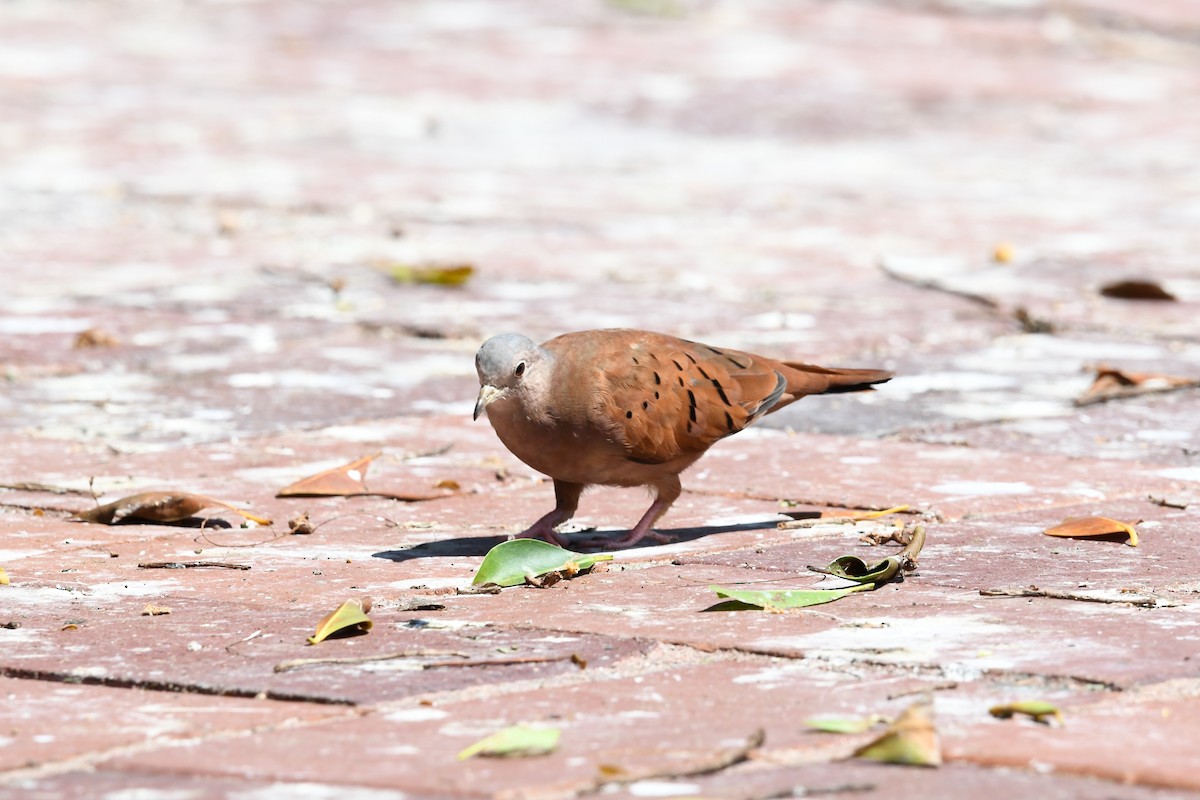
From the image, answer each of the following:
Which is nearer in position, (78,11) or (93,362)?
(93,362)

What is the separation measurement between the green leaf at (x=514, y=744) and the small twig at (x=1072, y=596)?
1.16 metres

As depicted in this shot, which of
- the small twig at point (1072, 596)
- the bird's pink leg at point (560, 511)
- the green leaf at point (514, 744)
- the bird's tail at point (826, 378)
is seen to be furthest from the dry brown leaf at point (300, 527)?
the green leaf at point (514, 744)

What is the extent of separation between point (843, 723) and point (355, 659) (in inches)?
30.2

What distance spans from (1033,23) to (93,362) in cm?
1169

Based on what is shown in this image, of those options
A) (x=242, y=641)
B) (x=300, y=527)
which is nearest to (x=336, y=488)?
(x=300, y=527)

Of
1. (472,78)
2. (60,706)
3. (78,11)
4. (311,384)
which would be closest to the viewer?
(60,706)

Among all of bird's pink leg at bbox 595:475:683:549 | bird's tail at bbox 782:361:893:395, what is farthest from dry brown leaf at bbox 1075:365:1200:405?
bird's pink leg at bbox 595:475:683:549

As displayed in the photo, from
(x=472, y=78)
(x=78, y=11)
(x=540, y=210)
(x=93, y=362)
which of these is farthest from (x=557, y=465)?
(x=78, y=11)

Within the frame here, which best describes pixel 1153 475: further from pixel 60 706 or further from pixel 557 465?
pixel 60 706

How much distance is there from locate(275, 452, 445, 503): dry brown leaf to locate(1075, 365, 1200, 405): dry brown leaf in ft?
6.41

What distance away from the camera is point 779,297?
7473 mm

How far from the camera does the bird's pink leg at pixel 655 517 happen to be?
4191 mm

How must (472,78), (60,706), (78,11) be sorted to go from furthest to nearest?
(78,11) → (472,78) → (60,706)

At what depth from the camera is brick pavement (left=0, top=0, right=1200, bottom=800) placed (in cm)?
269
